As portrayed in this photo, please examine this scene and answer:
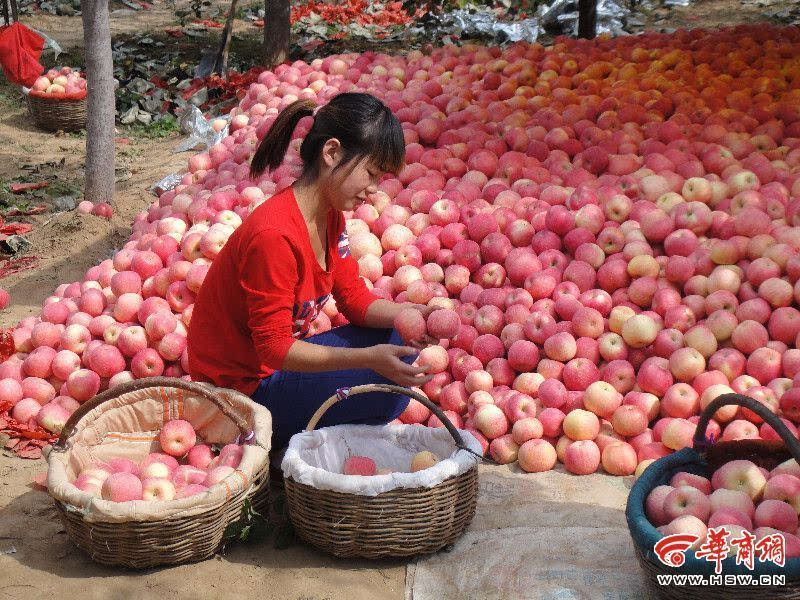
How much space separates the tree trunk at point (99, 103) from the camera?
595 cm

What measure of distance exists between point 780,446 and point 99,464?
7.49 ft

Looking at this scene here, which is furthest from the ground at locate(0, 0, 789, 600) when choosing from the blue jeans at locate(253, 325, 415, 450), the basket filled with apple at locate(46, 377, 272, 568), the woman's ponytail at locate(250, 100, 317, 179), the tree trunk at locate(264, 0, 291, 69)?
the tree trunk at locate(264, 0, 291, 69)

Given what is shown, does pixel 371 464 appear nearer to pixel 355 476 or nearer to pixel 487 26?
pixel 355 476

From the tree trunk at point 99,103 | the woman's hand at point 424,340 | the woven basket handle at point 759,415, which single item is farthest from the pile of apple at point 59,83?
the woven basket handle at point 759,415

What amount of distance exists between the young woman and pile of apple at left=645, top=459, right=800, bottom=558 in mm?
864

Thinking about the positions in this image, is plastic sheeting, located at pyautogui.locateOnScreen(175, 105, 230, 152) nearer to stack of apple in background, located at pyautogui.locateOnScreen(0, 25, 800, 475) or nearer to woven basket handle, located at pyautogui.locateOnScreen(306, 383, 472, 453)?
stack of apple in background, located at pyautogui.locateOnScreen(0, 25, 800, 475)

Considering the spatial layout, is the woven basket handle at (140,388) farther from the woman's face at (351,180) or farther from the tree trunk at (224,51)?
the tree trunk at (224,51)

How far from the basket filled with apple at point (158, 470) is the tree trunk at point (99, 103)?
10.7ft

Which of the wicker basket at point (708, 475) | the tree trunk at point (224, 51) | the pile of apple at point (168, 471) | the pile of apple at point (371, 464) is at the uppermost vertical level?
the tree trunk at point (224, 51)

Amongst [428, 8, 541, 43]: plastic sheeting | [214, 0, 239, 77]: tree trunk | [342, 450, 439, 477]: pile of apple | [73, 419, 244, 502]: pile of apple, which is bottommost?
[73, 419, 244, 502]: pile of apple

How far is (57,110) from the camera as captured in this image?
338 inches

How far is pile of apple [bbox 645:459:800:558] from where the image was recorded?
2.38 m

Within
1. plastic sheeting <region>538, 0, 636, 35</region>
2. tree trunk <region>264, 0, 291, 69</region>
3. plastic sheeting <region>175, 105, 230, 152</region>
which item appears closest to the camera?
plastic sheeting <region>175, 105, 230, 152</region>

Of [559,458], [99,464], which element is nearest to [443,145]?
[559,458]
